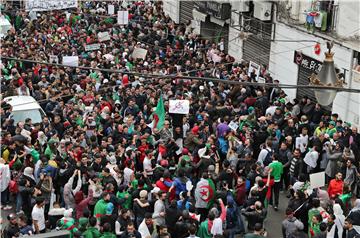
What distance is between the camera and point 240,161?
15.8 m

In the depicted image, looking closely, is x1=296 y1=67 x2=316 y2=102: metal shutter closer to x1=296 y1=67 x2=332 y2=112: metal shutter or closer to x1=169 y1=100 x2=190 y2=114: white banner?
x1=296 y1=67 x2=332 y2=112: metal shutter

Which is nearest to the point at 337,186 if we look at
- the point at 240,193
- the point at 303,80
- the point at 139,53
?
the point at 240,193

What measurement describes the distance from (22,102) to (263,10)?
9.69 m

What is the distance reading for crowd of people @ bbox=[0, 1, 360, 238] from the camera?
42.4 ft

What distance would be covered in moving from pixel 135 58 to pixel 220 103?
672cm

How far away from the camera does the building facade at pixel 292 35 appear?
21219 mm

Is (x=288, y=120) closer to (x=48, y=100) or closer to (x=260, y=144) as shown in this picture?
(x=260, y=144)

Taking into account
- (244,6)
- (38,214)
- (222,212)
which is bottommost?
(38,214)

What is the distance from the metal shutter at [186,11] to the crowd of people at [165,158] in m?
8.06

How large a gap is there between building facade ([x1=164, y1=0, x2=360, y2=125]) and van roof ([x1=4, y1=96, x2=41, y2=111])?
331 inches

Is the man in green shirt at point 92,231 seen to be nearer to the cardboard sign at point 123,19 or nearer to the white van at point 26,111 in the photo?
the white van at point 26,111

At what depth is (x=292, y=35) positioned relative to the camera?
24281mm

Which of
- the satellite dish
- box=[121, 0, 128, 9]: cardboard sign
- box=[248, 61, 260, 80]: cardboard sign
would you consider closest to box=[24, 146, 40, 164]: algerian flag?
box=[248, 61, 260, 80]: cardboard sign

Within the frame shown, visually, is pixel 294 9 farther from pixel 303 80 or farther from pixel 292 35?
pixel 303 80
